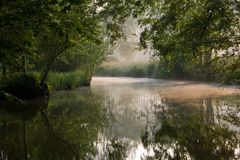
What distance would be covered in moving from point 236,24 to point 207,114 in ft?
14.5

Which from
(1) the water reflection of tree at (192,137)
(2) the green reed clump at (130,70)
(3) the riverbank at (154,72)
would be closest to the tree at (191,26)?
(1) the water reflection of tree at (192,137)

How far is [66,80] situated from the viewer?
35.2m

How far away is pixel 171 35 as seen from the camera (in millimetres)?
15508

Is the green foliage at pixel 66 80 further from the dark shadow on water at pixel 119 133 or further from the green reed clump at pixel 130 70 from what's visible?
the green reed clump at pixel 130 70

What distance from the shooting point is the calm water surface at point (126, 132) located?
10.2 meters

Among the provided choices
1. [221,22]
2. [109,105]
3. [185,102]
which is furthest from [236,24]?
[109,105]

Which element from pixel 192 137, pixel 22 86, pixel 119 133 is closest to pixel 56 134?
pixel 119 133

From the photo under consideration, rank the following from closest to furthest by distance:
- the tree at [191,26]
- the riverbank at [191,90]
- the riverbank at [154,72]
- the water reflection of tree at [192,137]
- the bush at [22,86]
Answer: the water reflection of tree at [192,137]
the tree at [191,26]
the bush at [22,86]
the riverbank at [191,90]
the riverbank at [154,72]

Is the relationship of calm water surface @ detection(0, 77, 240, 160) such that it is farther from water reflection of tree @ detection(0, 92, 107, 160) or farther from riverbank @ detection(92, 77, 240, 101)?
riverbank @ detection(92, 77, 240, 101)

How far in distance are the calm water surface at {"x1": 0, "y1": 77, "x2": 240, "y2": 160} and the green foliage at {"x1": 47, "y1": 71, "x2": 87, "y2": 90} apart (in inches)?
459

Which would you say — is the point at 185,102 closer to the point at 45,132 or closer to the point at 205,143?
the point at 45,132

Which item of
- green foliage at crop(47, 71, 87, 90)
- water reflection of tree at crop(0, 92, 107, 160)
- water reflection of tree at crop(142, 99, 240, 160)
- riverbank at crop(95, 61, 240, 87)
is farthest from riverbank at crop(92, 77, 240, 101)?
green foliage at crop(47, 71, 87, 90)

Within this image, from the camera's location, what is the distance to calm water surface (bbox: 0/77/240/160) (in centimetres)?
1025

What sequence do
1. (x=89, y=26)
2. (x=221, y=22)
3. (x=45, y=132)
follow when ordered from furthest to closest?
(x=45, y=132) < (x=221, y=22) < (x=89, y=26)
